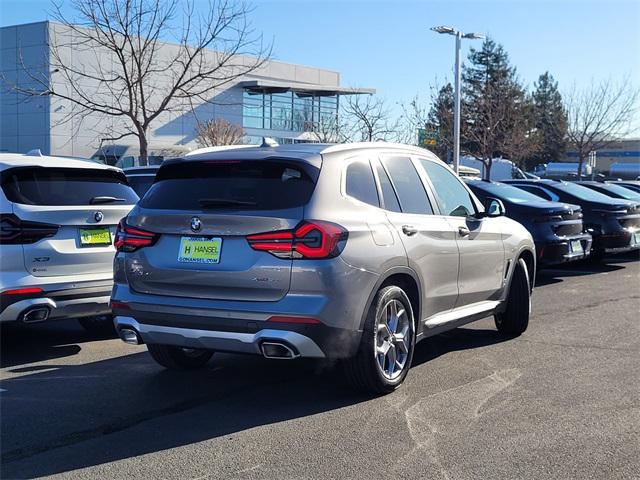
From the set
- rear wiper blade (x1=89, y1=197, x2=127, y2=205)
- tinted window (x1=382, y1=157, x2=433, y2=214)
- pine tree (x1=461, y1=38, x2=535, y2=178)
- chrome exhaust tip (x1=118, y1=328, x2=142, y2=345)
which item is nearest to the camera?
chrome exhaust tip (x1=118, y1=328, x2=142, y2=345)

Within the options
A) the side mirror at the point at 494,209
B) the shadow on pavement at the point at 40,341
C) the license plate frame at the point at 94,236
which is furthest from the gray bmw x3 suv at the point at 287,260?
the shadow on pavement at the point at 40,341

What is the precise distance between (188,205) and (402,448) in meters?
2.18

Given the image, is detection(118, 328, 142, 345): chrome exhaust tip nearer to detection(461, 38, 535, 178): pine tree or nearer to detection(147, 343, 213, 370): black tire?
detection(147, 343, 213, 370): black tire

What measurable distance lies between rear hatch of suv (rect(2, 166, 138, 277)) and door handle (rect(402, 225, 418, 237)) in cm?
292

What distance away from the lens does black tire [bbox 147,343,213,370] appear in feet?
19.7

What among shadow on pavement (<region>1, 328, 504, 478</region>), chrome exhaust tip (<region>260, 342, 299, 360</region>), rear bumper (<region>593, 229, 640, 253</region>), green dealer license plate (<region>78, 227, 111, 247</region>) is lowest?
shadow on pavement (<region>1, 328, 504, 478</region>)

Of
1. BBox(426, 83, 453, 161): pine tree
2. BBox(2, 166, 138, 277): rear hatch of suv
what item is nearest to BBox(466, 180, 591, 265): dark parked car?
BBox(2, 166, 138, 277): rear hatch of suv

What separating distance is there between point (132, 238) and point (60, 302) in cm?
160

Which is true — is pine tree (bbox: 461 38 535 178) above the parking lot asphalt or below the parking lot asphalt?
above

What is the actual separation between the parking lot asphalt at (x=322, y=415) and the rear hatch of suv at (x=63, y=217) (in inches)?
35.9

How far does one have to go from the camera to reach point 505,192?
12.0 metres

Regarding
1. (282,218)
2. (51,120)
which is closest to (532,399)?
(282,218)

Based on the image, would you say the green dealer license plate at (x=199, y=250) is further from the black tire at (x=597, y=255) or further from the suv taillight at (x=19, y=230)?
the black tire at (x=597, y=255)

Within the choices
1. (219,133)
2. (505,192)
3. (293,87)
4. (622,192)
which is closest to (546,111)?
(293,87)
